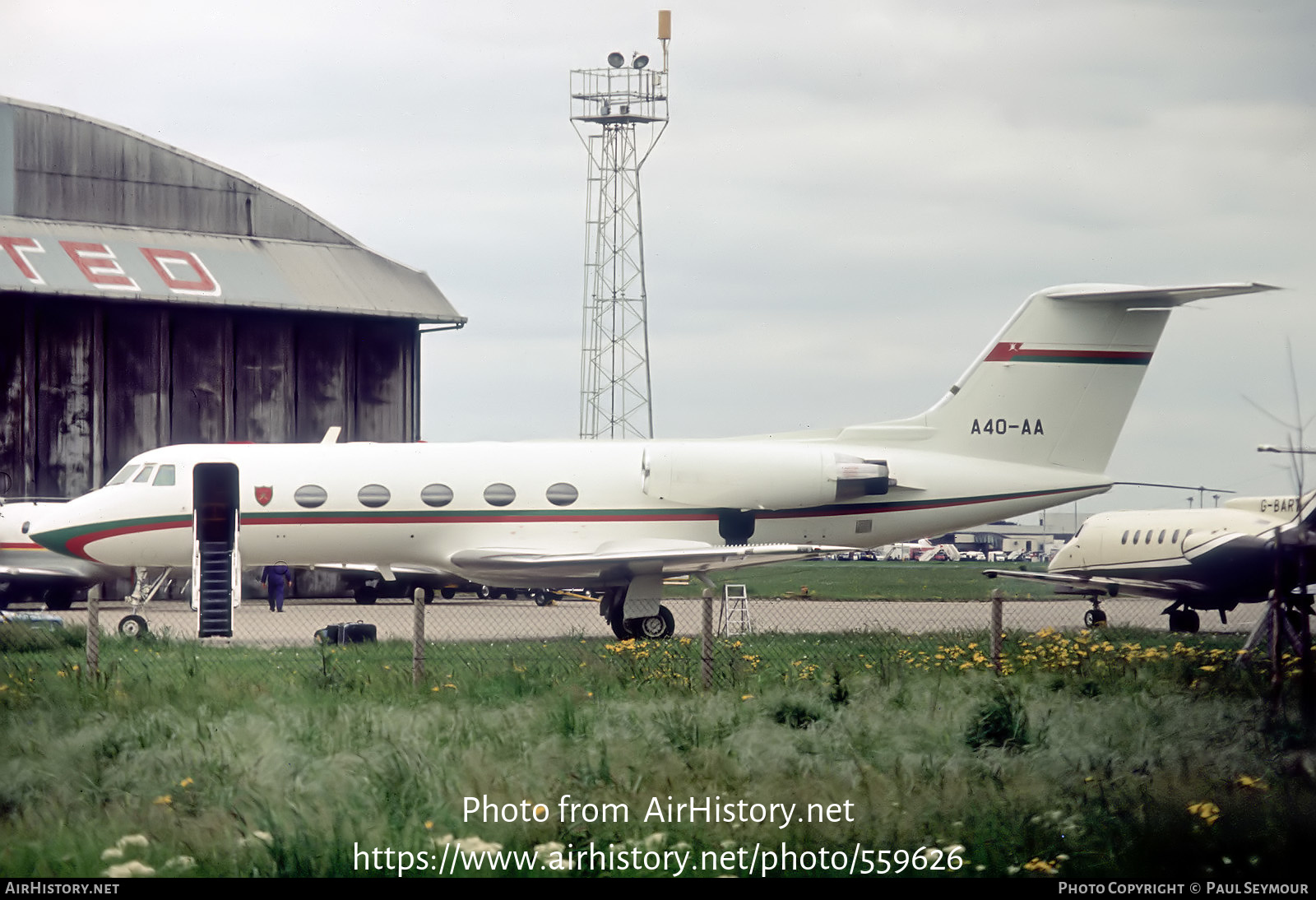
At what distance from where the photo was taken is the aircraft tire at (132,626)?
1930cm

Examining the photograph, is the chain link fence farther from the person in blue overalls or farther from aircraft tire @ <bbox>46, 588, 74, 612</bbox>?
aircraft tire @ <bbox>46, 588, 74, 612</bbox>

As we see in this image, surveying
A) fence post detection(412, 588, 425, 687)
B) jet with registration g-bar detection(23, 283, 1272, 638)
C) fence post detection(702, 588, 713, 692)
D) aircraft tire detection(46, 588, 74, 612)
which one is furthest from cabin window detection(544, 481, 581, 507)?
aircraft tire detection(46, 588, 74, 612)

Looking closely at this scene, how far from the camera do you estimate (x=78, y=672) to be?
13008mm

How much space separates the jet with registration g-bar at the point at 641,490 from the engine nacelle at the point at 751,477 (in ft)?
0.09

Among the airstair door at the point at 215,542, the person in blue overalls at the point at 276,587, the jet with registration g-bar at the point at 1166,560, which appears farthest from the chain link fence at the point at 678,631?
the airstair door at the point at 215,542

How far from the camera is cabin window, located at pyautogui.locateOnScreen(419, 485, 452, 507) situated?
21.0 metres

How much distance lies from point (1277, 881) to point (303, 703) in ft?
25.5

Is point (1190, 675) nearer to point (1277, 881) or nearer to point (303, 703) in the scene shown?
point (1277, 881)

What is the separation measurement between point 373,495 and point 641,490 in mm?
4035

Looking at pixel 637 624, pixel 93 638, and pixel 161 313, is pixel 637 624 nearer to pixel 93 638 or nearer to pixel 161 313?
pixel 93 638

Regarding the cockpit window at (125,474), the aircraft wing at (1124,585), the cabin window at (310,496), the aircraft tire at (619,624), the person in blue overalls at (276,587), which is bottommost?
the person in blue overalls at (276,587)

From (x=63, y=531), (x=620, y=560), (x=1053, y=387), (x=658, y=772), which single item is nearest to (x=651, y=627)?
(x=620, y=560)

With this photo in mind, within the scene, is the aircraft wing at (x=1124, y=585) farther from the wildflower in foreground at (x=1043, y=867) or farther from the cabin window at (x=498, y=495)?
the wildflower in foreground at (x=1043, y=867)

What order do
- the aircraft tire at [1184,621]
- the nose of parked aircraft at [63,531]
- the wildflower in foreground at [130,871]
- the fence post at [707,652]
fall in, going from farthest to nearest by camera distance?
the aircraft tire at [1184,621] → the nose of parked aircraft at [63,531] → the fence post at [707,652] → the wildflower in foreground at [130,871]
